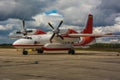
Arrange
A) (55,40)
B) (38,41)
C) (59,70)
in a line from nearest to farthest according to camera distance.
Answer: (59,70), (38,41), (55,40)

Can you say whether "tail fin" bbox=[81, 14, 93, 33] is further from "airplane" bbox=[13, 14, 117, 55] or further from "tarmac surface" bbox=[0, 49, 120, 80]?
"tarmac surface" bbox=[0, 49, 120, 80]

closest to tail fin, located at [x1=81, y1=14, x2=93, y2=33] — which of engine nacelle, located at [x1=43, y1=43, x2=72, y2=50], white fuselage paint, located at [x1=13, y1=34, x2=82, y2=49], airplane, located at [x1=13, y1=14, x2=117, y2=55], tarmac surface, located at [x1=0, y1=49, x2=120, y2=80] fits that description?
airplane, located at [x1=13, y1=14, x2=117, y2=55]

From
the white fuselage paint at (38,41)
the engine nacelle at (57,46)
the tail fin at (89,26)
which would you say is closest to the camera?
the white fuselage paint at (38,41)

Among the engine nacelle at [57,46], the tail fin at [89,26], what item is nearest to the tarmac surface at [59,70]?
the engine nacelle at [57,46]

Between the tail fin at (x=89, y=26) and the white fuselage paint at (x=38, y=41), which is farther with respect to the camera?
the tail fin at (x=89, y=26)

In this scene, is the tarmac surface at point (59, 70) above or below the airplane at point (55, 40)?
below

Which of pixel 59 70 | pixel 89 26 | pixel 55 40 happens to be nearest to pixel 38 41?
pixel 55 40

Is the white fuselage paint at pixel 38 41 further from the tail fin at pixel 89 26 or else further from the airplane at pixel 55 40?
the tail fin at pixel 89 26

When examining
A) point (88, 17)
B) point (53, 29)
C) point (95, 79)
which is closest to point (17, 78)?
point (95, 79)

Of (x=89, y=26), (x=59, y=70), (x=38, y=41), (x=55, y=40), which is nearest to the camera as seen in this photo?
(x=59, y=70)

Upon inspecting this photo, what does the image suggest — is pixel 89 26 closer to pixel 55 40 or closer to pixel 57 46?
pixel 55 40

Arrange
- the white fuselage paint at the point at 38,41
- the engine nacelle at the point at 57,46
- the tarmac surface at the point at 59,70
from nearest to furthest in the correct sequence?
the tarmac surface at the point at 59,70 < the white fuselage paint at the point at 38,41 < the engine nacelle at the point at 57,46

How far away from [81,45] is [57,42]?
21.3ft

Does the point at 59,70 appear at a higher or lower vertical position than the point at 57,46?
lower
